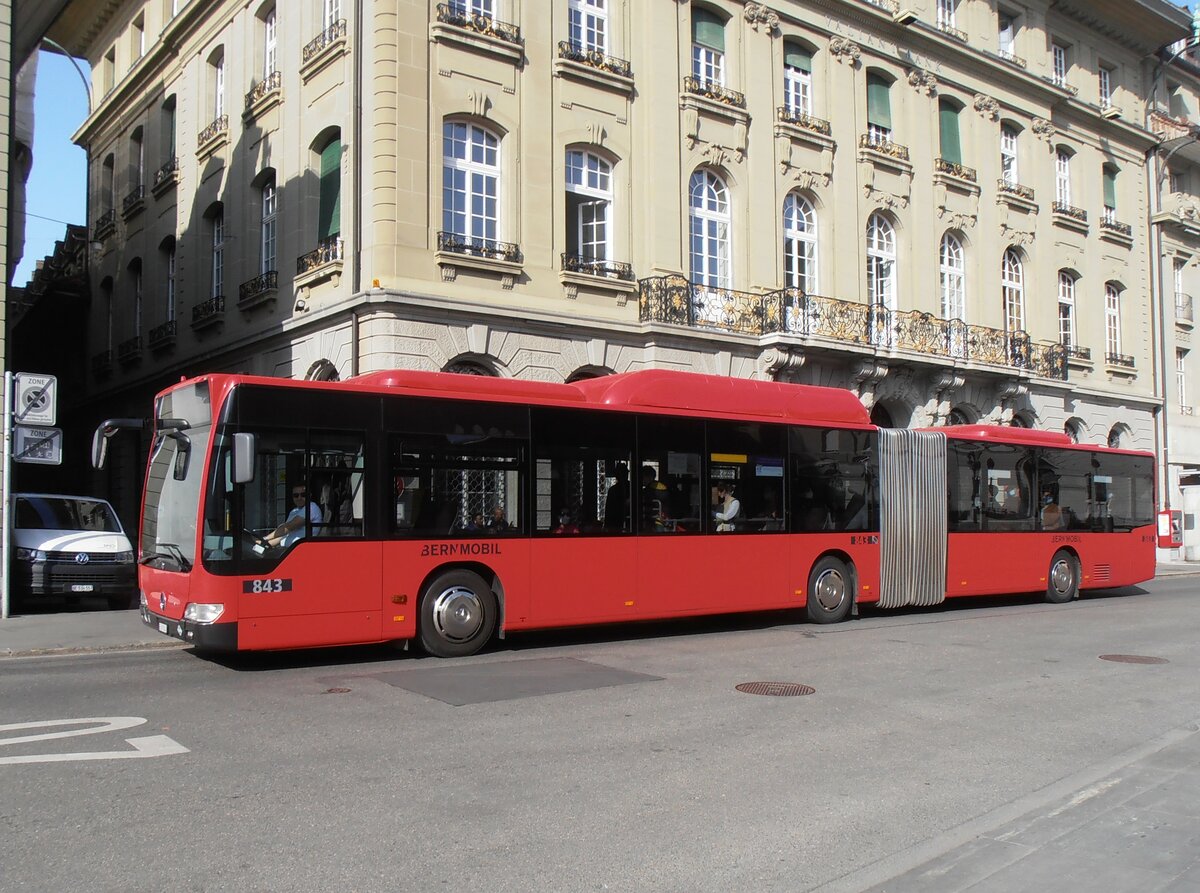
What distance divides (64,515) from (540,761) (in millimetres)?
13450

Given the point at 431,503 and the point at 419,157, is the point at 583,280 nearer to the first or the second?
the point at 419,157

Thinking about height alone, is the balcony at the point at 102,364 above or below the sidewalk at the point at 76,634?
above

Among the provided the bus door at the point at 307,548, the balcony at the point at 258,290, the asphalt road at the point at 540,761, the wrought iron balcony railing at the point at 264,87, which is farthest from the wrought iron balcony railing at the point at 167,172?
the bus door at the point at 307,548

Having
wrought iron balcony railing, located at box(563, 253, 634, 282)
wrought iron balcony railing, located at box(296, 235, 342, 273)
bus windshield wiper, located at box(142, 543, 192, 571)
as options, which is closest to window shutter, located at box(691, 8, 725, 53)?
wrought iron balcony railing, located at box(563, 253, 634, 282)

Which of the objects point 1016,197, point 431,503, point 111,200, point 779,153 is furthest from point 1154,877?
point 111,200

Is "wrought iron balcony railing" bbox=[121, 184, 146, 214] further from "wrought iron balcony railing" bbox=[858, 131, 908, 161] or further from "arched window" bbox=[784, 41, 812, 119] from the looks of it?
"wrought iron balcony railing" bbox=[858, 131, 908, 161]

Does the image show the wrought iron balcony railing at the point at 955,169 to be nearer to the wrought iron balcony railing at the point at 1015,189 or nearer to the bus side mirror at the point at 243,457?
the wrought iron balcony railing at the point at 1015,189

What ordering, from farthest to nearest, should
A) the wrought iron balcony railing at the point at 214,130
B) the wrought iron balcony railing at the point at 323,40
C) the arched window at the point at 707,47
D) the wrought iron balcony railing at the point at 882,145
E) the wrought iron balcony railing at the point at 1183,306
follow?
the wrought iron balcony railing at the point at 1183,306 < the wrought iron balcony railing at the point at 882,145 < the wrought iron balcony railing at the point at 214,130 < the arched window at the point at 707,47 < the wrought iron balcony railing at the point at 323,40

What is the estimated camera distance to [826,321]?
2369 cm

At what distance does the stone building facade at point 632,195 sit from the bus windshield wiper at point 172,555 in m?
7.55

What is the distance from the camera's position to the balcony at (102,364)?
30.0 meters

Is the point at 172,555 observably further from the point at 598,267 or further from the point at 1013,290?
the point at 1013,290


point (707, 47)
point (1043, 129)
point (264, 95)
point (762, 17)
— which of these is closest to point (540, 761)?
point (264, 95)

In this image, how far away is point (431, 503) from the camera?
1119 cm
